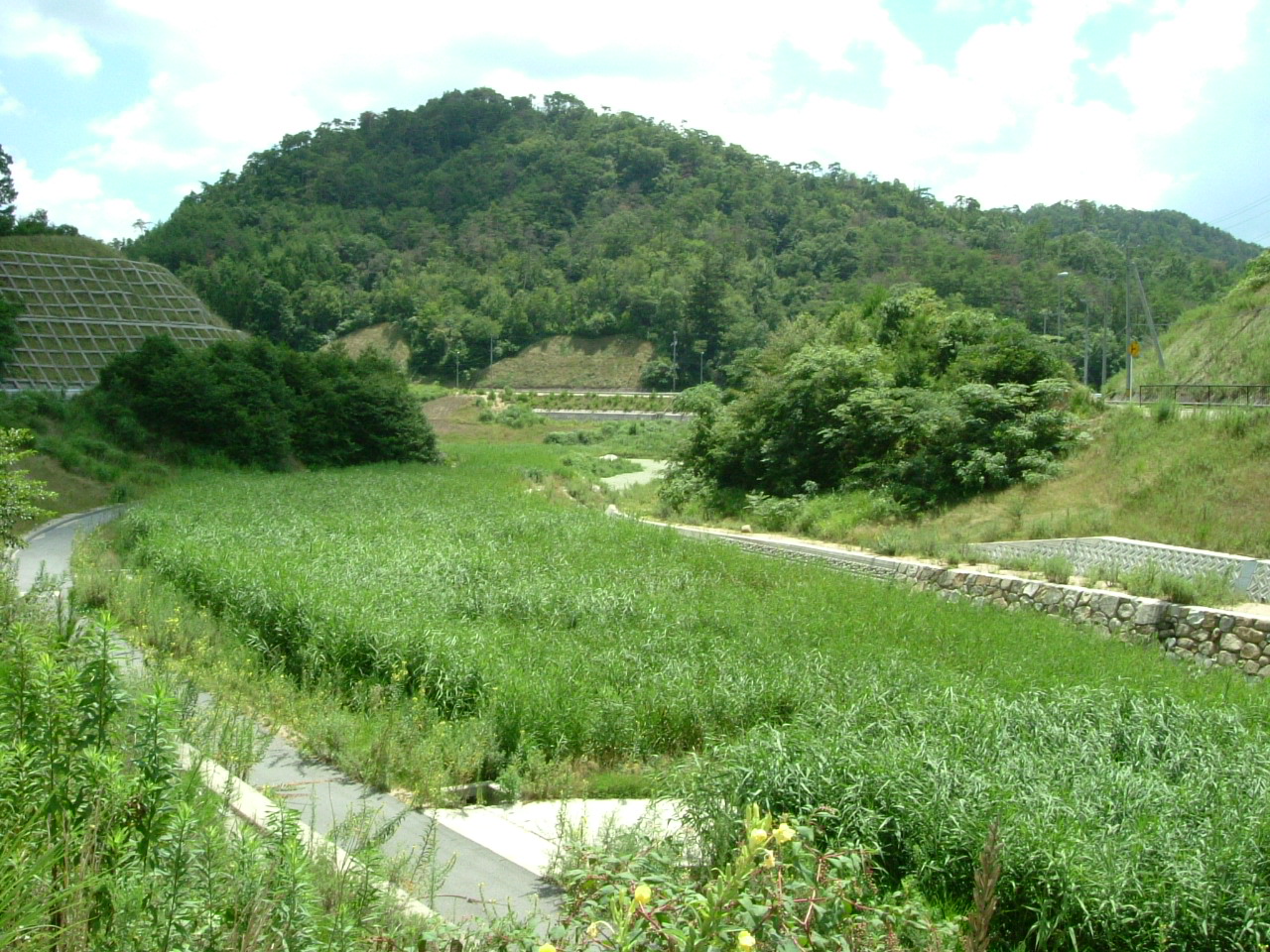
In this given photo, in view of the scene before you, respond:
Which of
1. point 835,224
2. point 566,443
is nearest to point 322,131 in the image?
point 835,224

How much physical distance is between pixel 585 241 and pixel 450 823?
125 meters

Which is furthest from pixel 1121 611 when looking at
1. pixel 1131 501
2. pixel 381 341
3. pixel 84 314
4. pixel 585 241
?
pixel 585 241

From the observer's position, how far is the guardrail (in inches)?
982

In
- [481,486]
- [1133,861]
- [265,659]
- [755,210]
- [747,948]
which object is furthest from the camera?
[755,210]

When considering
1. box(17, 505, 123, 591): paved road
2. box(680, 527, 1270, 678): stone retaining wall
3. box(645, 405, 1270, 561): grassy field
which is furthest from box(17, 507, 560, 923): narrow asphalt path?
box(645, 405, 1270, 561): grassy field

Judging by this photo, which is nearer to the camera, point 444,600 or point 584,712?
point 584,712

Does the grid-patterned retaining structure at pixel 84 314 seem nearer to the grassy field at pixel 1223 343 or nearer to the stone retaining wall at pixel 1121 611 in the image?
the stone retaining wall at pixel 1121 611

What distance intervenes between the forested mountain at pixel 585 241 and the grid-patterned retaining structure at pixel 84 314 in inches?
1801

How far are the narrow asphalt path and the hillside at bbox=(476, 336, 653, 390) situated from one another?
90.4 m

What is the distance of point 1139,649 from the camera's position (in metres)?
13.2

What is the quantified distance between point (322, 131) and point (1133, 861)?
17248 cm

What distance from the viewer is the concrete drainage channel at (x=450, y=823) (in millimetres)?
5715

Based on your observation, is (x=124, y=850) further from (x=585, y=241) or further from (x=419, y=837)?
(x=585, y=241)

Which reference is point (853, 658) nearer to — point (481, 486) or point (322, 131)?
point (481, 486)
